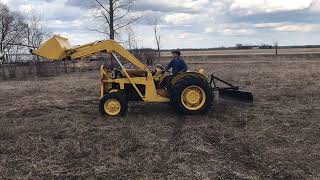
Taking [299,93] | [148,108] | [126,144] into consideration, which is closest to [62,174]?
[126,144]

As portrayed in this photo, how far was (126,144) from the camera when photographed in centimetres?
911

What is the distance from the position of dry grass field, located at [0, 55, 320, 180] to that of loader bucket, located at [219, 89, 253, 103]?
0.23 metres

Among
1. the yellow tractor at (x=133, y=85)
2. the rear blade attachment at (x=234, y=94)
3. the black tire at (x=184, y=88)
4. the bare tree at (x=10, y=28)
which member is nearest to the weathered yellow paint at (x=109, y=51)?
the yellow tractor at (x=133, y=85)

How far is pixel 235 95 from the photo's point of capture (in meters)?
13.9

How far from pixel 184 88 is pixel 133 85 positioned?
1295mm

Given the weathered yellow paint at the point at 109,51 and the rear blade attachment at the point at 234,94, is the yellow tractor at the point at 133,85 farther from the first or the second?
the rear blade attachment at the point at 234,94

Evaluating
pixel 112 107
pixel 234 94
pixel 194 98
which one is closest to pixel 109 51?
pixel 112 107

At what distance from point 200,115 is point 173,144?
3.40m

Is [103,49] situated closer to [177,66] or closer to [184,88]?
[177,66]

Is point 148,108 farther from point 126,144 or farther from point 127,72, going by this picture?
point 126,144

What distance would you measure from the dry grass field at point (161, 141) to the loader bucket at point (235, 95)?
0.23 metres

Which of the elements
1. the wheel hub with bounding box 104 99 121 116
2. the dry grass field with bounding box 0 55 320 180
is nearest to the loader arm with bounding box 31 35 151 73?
the wheel hub with bounding box 104 99 121 116

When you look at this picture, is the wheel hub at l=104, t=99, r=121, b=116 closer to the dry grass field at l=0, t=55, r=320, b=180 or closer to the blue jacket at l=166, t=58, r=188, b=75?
the dry grass field at l=0, t=55, r=320, b=180

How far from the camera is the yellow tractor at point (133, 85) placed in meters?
12.3
